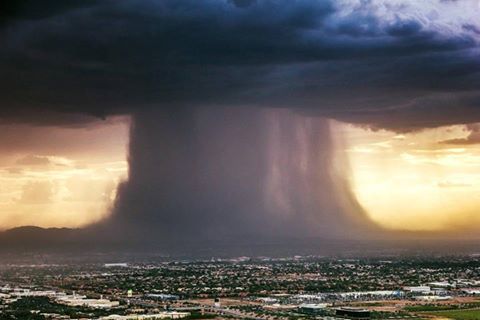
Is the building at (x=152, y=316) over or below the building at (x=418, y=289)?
below

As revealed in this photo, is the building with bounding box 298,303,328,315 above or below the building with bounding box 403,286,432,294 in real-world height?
below

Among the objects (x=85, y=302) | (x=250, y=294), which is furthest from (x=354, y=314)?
(x=85, y=302)

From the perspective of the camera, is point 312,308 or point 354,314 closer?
point 354,314

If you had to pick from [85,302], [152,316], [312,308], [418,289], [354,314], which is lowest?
[354,314]

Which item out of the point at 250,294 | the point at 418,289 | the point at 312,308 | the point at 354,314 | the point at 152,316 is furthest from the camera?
the point at 418,289

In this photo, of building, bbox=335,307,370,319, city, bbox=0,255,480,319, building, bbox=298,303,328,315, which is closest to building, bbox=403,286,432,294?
city, bbox=0,255,480,319

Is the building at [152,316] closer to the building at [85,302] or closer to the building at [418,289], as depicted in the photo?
the building at [85,302]

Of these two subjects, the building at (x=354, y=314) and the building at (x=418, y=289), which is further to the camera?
the building at (x=418, y=289)

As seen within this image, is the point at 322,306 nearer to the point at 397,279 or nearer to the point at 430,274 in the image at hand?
the point at 397,279

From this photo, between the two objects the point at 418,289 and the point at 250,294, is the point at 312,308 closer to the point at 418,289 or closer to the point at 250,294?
the point at 250,294

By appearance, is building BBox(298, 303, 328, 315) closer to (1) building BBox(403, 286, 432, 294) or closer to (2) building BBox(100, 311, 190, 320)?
(2) building BBox(100, 311, 190, 320)

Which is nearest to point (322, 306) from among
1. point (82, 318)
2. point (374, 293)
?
point (374, 293)

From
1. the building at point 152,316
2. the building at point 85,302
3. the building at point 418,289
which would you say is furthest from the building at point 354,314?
the building at point 418,289
